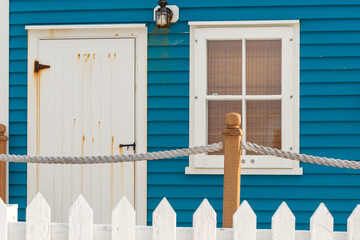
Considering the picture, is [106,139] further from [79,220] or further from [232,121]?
[79,220]

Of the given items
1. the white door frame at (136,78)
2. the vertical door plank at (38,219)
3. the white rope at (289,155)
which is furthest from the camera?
the white door frame at (136,78)

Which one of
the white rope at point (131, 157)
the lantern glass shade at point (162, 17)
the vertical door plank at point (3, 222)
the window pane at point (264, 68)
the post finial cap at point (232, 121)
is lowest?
the vertical door plank at point (3, 222)

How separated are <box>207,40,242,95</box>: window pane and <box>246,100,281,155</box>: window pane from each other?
0.77ft

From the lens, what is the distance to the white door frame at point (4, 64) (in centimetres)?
516

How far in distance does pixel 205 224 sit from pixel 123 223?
0.36 metres

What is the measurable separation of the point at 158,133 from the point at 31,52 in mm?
1502

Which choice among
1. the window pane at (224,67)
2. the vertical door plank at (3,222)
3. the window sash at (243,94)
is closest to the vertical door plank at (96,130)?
the window sash at (243,94)

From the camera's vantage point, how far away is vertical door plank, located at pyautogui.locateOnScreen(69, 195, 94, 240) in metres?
2.28

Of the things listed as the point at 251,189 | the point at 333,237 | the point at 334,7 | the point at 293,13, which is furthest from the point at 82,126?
the point at 333,237

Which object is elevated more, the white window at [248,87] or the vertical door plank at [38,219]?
the white window at [248,87]

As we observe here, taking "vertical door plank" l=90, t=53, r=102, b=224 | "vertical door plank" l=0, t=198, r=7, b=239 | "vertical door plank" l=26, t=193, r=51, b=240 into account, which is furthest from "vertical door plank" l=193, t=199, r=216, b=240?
"vertical door plank" l=90, t=53, r=102, b=224

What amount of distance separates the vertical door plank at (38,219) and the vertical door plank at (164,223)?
1.58 feet

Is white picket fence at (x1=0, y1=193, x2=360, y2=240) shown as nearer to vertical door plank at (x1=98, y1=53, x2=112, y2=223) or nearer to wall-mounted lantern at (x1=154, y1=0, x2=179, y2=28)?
vertical door plank at (x1=98, y1=53, x2=112, y2=223)

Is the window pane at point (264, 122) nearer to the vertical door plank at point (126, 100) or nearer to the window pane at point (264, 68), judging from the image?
the window pane at point (264, 68)
